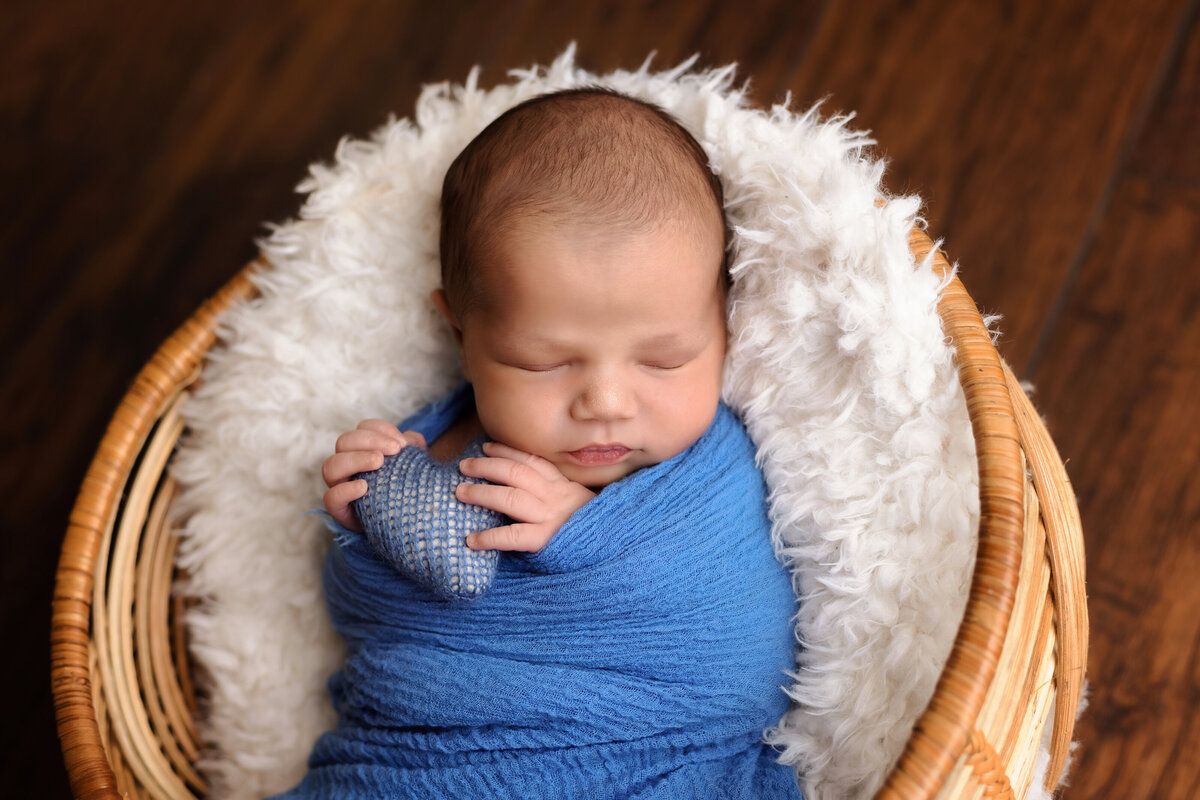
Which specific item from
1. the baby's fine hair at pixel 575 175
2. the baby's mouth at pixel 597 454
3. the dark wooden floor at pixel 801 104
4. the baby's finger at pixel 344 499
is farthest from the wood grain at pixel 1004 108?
the baby's finger at pixel 344 499

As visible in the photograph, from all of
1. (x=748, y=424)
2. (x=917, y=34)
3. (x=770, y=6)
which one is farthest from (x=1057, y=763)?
(x=770, y=6)

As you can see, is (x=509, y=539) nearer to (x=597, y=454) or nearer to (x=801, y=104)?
(x=597, y=454)

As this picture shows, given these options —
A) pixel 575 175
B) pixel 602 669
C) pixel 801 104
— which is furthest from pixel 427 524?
pixel 801 104

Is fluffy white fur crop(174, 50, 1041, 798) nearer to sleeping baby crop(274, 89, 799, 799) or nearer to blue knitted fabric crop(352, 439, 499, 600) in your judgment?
sleeping baby crop(274, 89, 799, 799)

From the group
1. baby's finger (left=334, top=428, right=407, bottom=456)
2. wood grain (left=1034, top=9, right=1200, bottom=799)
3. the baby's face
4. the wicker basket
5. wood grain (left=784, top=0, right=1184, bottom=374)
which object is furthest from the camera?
wood grain (left=784, top=0, right=1184, bottom=374)

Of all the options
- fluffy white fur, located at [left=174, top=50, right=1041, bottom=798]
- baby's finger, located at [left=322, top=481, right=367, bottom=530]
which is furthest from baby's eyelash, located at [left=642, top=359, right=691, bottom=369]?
baby's finger, located at [left=322, top=481, right=367, bottom=530]

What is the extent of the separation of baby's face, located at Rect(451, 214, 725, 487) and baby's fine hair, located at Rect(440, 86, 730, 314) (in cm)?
2

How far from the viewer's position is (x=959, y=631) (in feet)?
Result: 2.43

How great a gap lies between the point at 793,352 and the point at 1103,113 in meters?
0.90

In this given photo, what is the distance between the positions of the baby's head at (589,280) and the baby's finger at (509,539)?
0.09 m

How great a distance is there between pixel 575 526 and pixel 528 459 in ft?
0.31

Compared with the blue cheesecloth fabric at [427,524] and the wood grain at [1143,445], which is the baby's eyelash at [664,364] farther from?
the wood grain at [1143,445]

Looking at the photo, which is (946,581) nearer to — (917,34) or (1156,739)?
(1156,739)

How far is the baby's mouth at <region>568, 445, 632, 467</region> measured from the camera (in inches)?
39.3
